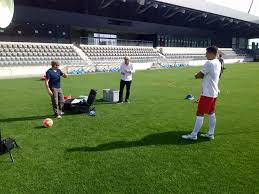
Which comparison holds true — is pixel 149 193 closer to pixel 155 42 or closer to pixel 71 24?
pixel 71 24

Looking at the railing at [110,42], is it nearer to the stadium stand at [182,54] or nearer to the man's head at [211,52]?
the stadium stand at [182,54]

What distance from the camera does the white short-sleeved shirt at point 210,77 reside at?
6.88 m

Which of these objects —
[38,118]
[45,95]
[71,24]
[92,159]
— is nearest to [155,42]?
[71,24]

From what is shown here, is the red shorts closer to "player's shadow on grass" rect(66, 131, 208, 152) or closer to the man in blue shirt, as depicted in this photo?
"player's shadow on grass" rect(66, 131, 208, 152)

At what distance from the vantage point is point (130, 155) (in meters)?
6.32

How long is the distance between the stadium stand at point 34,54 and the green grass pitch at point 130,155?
825 inches

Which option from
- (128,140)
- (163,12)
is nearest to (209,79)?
(128,140)

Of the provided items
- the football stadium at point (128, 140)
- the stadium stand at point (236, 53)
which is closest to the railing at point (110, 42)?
the stadium stand at point (236, 53)

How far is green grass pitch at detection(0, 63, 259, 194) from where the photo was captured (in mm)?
4973

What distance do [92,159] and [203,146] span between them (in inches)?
96.7

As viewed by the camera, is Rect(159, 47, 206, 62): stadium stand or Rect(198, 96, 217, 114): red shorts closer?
Rect(198, 96, 217, 114): red shorts

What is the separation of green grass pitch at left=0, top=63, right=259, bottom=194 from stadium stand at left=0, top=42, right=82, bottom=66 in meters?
21.0

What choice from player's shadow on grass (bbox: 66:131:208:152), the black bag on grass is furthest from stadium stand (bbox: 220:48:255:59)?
player's shadow on grass (bbox: 66:131:208:152)

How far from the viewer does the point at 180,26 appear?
59375 millimetres
